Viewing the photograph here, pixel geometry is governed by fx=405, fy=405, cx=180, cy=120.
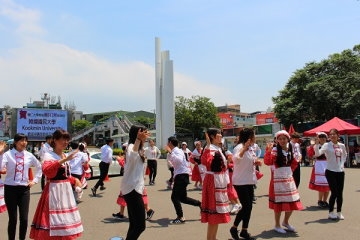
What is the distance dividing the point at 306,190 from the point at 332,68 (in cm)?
2621

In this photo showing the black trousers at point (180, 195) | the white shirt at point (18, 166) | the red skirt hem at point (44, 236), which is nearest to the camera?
the red skirt hem at point (44, 236)

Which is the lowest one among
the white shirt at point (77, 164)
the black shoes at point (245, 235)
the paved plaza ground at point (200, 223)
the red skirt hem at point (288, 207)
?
the paved plaza ground at point (200, 223)

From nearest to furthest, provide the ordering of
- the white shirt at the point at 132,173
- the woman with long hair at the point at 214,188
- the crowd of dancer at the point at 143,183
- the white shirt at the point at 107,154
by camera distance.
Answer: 1. the crowd of dancer at the point at 143,183
2. the white shirt at the point at 132,173
3. the woman with long hair at the point at 214,188
4. the white shirt at the point at 107,154

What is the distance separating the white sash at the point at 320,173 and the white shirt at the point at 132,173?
588cm

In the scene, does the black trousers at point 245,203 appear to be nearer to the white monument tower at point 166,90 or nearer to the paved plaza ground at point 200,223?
the paved plaza ground at point 200,223

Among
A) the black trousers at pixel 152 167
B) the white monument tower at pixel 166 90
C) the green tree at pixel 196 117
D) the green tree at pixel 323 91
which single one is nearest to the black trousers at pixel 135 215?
the black trousers at pixel 152 167

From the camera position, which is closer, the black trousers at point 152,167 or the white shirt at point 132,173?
the white shirt at point 132,173

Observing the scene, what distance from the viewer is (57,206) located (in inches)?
200

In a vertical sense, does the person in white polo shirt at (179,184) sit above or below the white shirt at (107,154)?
below

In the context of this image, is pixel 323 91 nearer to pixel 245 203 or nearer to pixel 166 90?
pixel 166 90

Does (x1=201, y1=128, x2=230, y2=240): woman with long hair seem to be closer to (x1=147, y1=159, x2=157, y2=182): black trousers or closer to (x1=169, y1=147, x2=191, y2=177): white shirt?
(x1=169, y1=147, x2=191, y2=177): white shirt

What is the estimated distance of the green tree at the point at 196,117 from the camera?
59769mm

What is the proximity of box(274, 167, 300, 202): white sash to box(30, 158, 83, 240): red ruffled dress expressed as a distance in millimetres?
3697

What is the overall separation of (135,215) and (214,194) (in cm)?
143
